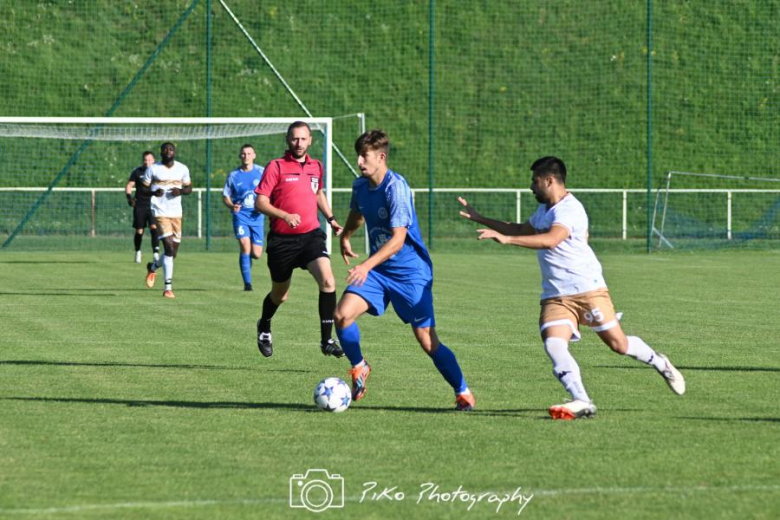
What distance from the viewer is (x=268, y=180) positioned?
39.1ft

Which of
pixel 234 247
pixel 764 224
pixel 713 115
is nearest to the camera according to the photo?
pixel 234 247

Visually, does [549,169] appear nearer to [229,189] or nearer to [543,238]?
[543,238]

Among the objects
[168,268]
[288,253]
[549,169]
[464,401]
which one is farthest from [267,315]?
[168,268]

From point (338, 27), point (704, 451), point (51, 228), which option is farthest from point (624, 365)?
point (338, 27)

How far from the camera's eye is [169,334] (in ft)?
43.9

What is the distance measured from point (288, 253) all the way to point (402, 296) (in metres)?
3.31

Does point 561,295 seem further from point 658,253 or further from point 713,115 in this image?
point 713,115

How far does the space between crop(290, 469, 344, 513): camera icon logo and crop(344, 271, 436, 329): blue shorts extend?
93.2 inches

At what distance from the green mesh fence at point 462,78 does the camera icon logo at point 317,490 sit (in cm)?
3525

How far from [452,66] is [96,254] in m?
16.4

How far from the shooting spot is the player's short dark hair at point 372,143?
8.56 m

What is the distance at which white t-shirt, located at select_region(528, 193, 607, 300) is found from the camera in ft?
26.9

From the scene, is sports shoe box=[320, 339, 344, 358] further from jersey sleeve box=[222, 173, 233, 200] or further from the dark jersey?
the dark jersey

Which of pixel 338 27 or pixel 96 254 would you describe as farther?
pixel 338 27
